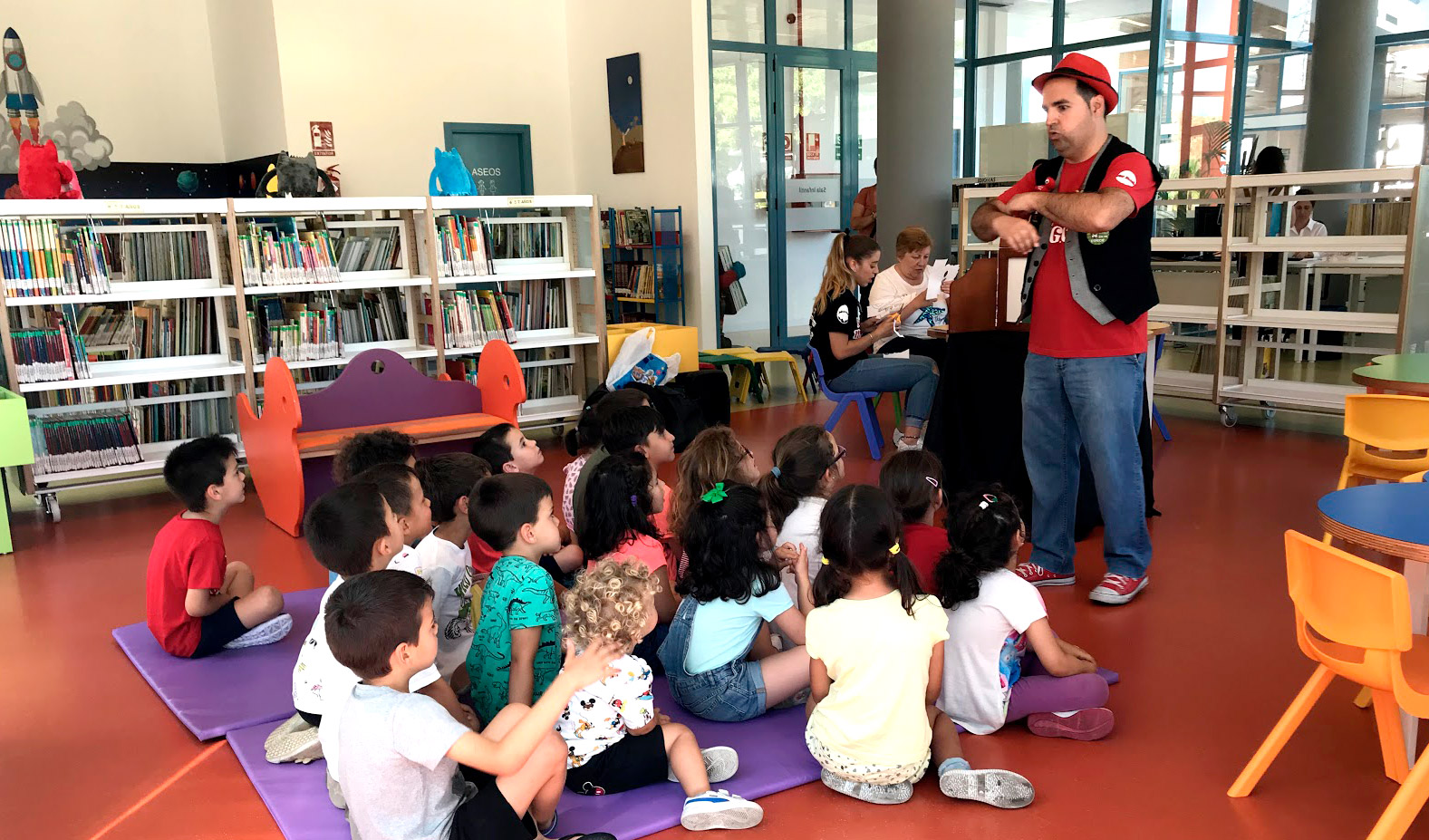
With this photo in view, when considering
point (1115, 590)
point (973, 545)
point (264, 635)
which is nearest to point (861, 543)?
point (973, 545)

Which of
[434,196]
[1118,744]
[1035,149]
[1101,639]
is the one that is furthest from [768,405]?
[1118,744]

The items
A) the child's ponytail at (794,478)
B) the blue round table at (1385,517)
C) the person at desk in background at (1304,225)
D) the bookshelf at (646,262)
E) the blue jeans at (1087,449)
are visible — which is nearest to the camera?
the blue round table at (1385,517)

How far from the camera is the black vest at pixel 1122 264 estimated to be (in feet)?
11.3

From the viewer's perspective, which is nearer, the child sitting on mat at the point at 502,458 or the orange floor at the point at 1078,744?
the orange floor at the point at 1078,744

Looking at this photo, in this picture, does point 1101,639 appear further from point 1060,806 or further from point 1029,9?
point 1029,9

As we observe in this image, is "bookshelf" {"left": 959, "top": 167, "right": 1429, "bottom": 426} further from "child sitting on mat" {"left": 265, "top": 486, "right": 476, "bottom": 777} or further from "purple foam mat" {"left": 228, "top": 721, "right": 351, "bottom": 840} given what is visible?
"purple foam mat" {"left": 228, "top": 721, "right": 351, "bottom": 840}

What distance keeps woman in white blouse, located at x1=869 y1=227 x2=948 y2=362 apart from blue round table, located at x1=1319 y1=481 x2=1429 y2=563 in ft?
11.9

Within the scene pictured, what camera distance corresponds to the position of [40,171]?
18.0 ft

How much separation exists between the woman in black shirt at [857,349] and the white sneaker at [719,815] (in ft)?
12.2

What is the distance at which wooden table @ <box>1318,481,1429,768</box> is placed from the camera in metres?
2.19

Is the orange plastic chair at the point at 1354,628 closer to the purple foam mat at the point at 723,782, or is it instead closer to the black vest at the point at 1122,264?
the purple foam mat at the point at 723,782

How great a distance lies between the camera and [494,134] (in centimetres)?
974

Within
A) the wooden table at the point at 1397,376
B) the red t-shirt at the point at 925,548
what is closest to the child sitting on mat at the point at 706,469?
the red t-shirt at the point at 925,548

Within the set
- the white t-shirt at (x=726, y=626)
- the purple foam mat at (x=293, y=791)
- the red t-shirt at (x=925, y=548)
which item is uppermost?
the red t-shirt at (x=925, y=548)
